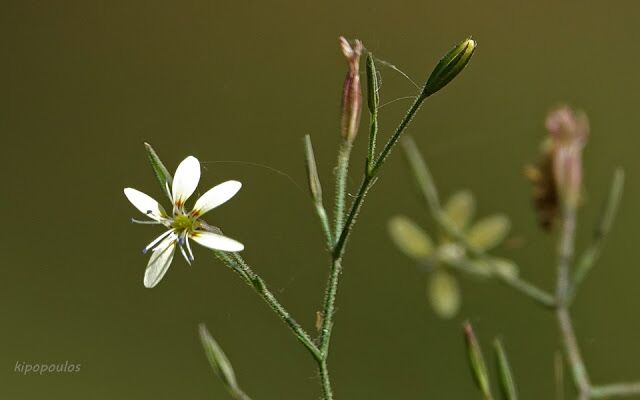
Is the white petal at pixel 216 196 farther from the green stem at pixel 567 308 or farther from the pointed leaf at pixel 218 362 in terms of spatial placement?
the green stem at pixel 567 308

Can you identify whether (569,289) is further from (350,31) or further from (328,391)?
(350,31)

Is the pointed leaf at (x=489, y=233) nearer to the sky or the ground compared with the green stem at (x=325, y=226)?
nearer to the ground

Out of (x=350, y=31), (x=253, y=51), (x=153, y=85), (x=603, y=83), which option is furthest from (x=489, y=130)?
(x=153, y=85)

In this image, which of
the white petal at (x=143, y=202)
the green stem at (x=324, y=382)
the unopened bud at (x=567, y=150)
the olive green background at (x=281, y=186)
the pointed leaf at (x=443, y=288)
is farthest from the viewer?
the olive green background at (x=281, y=186)

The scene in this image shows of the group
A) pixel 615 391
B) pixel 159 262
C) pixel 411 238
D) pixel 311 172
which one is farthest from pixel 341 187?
pixel 411 238

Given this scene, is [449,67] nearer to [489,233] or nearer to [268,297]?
[268,297]

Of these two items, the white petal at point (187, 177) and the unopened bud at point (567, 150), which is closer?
the white petal at point (187, 177)

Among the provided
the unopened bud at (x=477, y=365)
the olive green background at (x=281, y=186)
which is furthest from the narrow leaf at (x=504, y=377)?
the olive green background at (x=281, y=186)

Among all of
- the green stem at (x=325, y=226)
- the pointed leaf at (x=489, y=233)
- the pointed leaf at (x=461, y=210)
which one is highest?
the green stem at (x=325, y=226)
